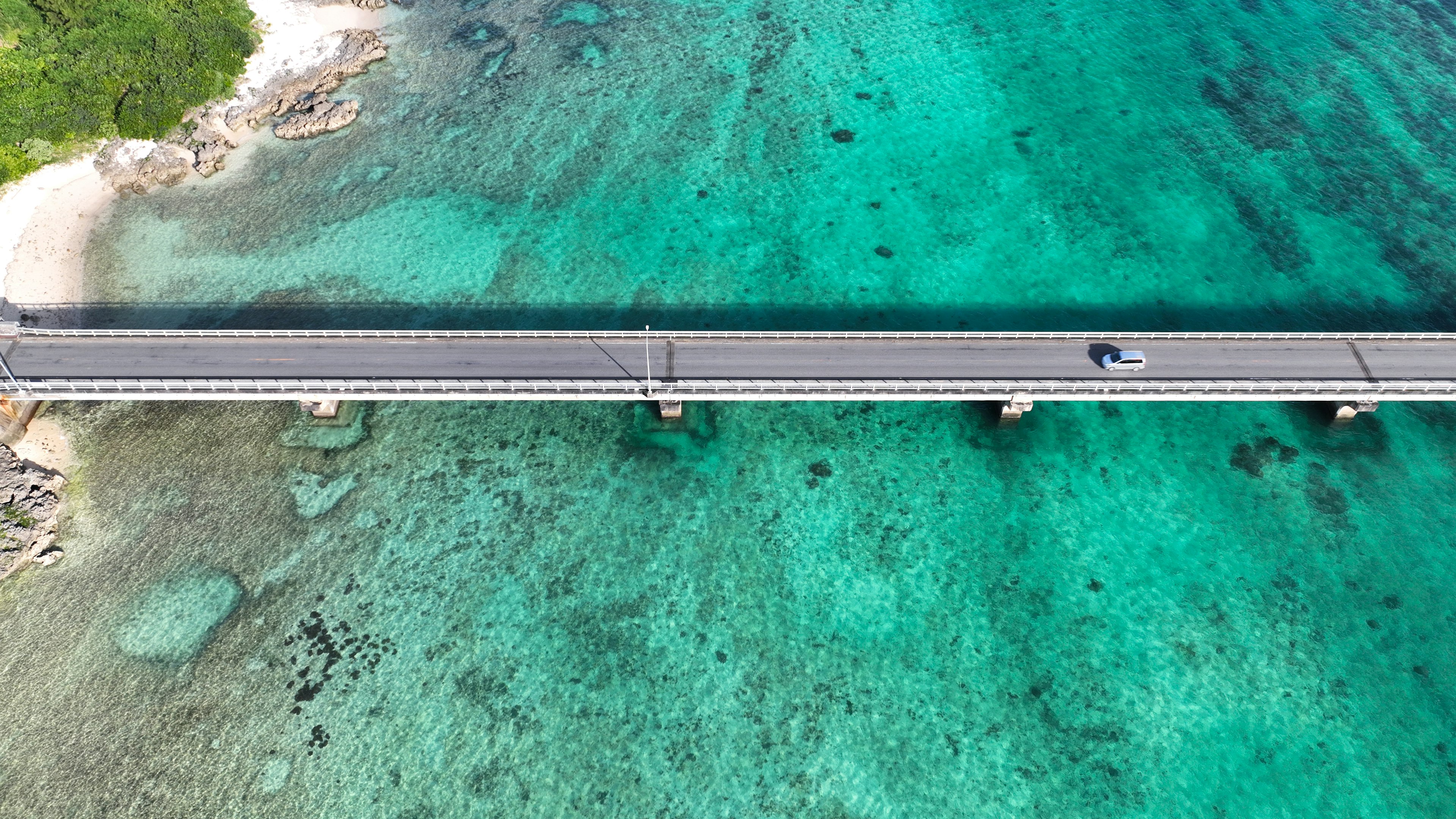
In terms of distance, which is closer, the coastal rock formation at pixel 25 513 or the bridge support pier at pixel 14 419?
the coastal rock formation at pixel 25 513

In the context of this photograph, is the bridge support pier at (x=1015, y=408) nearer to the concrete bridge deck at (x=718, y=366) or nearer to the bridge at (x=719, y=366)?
the bridge at (x=719, y=366)

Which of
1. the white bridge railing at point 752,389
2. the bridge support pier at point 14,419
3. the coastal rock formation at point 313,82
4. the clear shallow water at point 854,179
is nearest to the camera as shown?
the white bridge railing at point 752,389

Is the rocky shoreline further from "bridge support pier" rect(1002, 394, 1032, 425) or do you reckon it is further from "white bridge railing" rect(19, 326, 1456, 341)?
"bridge support pier" rect(1002, 394, 1032, 425)

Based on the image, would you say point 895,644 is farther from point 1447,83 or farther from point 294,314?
point 1447,83

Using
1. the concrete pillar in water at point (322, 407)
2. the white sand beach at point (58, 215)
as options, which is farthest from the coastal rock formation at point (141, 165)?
the concrete pillar in water at point (322, 407)

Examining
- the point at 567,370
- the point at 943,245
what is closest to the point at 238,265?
the point at 567,370

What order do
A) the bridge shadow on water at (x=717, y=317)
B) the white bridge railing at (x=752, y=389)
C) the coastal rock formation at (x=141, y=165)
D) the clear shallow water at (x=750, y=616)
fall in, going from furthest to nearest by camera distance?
the coastal rock formation at (x=141, y=165) → the bridge shadow on water at (x=717, y=317) → the white bridge railing at (x=752, y=389) → the clear shallow water at (x=750, y=616)

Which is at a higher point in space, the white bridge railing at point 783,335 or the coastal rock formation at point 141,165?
the coastal rock formation at point 141,165
